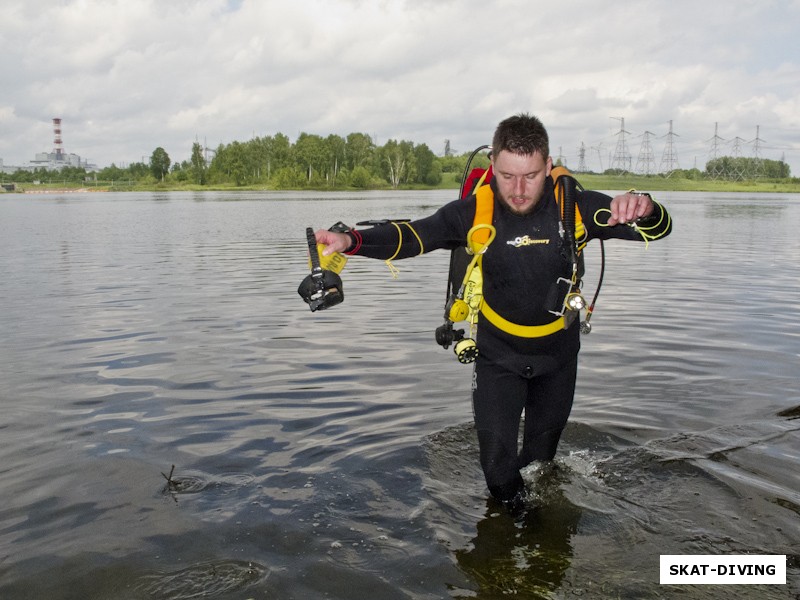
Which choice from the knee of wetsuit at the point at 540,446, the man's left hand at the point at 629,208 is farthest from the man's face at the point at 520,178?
the knee of wetsuit at the point at 540,446

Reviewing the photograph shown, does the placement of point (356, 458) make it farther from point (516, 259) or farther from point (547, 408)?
point (516, 259)

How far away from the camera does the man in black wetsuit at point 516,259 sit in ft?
15.6

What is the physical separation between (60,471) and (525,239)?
453 centimetres

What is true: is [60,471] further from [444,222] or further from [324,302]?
[444,222]

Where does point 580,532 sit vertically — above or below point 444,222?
below

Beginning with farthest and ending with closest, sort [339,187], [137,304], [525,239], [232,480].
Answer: [339,187]
[137,304]
[232,480]
[525,239]

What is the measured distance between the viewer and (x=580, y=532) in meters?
5.18

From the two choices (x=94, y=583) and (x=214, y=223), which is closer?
(x=94, y=583)

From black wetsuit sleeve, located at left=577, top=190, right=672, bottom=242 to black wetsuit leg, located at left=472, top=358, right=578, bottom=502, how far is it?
1029mm

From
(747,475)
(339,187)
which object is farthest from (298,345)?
(339,187)

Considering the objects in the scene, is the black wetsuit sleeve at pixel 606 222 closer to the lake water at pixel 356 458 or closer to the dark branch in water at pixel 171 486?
the lake water at pixel 356 458

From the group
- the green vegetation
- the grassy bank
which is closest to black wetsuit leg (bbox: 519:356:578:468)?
the grassy bank

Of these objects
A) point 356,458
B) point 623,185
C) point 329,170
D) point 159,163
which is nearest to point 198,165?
point 159,163

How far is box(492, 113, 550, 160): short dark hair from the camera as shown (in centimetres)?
460
